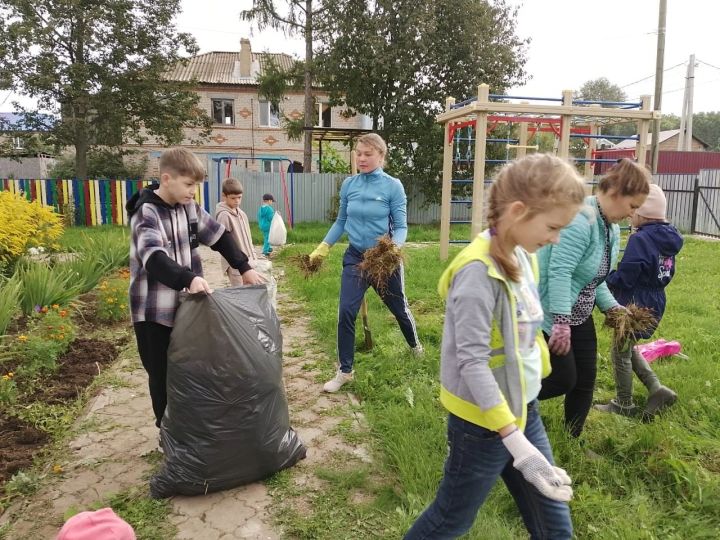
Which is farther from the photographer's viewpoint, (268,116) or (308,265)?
(268,116)

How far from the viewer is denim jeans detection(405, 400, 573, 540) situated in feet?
5.33

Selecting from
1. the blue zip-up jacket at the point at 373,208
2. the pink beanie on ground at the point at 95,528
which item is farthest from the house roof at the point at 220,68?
the pink beanie on ground at the point at 95,528

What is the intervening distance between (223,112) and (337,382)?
28.2 m

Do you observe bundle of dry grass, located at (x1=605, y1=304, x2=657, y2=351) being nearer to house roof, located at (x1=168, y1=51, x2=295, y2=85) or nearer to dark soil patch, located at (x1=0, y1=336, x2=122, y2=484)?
dark soil patch, located at (x1=0, y1=336, x2=122, y2=484)

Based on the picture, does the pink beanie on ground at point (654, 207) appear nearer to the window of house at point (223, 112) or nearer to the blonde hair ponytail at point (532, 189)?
the blonde hair ponytail at point (532, 189)

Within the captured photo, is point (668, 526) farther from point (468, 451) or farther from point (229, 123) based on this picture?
point (229, 123)

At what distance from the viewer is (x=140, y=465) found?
299 cm

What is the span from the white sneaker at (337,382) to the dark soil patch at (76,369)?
1.79 m

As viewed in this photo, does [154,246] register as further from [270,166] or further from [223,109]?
[223,109]

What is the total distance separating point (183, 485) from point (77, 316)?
3847 millimetres

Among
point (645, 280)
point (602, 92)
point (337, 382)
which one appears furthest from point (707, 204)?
point (602, 92)

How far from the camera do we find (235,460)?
2648mm

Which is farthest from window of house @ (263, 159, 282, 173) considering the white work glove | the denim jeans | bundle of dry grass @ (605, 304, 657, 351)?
the white work glove

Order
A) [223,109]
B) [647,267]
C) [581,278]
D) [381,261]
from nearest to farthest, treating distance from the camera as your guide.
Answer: [581,278], [647,267], [381,261], [223,109]
